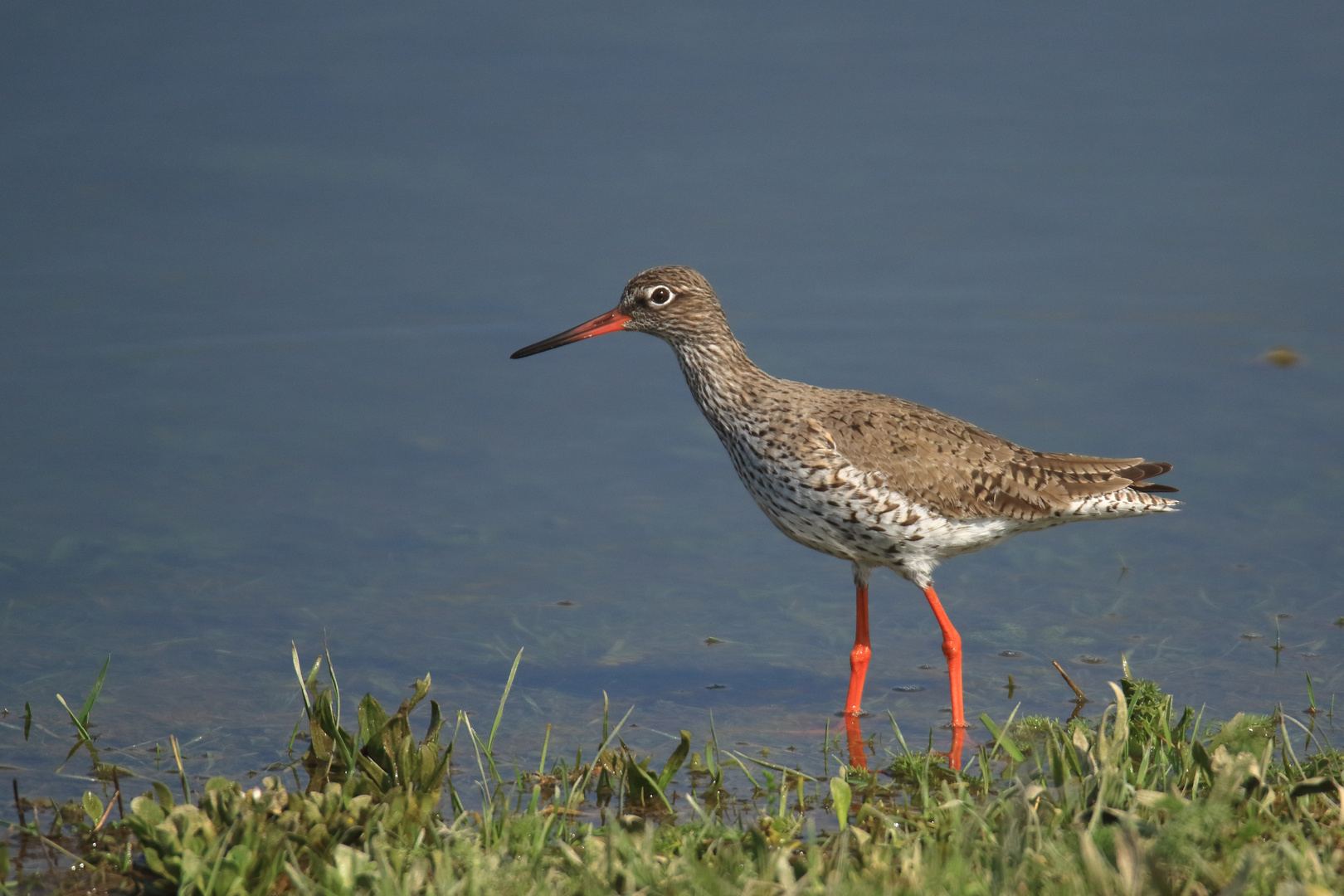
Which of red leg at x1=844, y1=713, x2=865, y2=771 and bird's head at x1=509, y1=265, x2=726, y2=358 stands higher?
bird's head at x1=509, y1=265, x2=726, y2=358

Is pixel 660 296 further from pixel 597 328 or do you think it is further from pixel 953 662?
pixel 953 662

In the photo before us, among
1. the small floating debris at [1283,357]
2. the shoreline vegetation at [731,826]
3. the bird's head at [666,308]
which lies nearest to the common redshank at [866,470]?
the bird's head at [666,308]

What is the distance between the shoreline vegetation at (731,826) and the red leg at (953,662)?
77 centimetres

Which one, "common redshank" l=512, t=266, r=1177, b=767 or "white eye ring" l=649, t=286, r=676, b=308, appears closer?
"common redshank" l=512, t=266, r=1177, b=767

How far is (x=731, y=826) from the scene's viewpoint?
15.1 ft

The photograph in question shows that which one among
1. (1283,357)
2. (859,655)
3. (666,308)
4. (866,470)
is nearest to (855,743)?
(859,655)

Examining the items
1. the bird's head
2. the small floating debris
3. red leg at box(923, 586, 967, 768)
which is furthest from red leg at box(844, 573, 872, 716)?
the small floating debris

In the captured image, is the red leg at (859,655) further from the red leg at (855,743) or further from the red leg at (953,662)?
the red leg at (953,662)

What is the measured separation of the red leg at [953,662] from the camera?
230 inches

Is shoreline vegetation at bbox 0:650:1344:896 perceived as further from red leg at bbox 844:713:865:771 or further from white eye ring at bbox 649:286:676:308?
white eye ring at bbox 649:286:676:308

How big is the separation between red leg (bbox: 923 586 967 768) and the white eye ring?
169cm

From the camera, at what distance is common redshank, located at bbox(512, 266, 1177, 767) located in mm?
5891

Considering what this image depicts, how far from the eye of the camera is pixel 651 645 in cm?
655

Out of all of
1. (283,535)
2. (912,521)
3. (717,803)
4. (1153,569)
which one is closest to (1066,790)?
(717,803)
